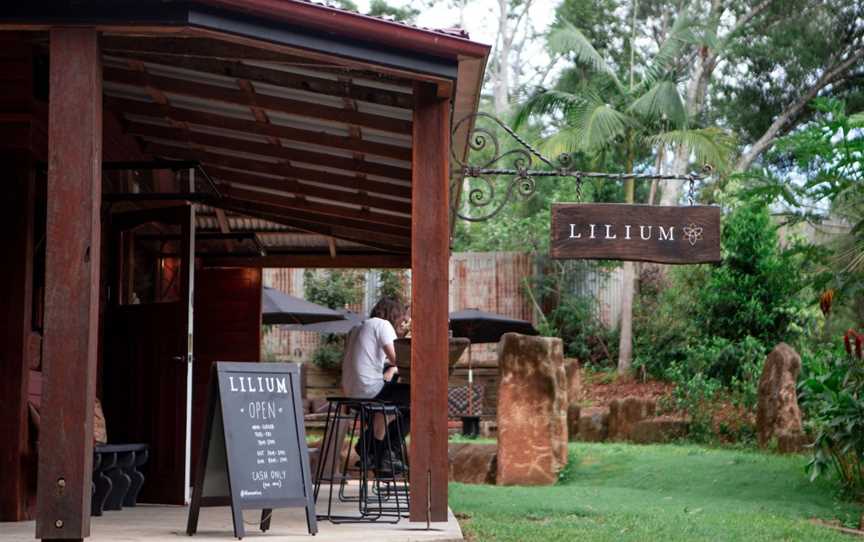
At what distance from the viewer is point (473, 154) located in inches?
1264

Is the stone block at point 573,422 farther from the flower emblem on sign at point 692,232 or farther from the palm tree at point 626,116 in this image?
the flower emblem on sign at point 692,232

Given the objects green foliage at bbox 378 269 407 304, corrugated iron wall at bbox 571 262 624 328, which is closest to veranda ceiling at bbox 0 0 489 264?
green foliage at bbox 378 269 407 304

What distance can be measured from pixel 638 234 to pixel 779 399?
8.02 meters

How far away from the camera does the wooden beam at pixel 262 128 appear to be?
9039mm

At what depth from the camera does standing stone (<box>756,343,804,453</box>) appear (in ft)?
50.1

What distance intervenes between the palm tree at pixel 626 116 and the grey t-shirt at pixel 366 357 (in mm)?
14212

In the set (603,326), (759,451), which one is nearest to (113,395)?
(759,451)

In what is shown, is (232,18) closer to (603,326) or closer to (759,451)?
(759,451)

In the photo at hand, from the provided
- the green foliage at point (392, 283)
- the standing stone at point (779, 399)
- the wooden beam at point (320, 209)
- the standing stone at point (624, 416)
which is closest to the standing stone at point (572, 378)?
the standing stone at point (624, 416)

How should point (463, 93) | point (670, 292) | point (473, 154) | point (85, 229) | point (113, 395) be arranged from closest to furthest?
1. point (85, 229)
2. point (463, 93)
3. point (113, 395)
4. point (670, 292)
5. point (473, 154)

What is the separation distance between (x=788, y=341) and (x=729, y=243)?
1.71 metres

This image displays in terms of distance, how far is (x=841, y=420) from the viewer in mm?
10578

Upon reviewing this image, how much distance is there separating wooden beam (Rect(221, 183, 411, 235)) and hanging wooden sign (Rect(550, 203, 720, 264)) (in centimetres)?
360

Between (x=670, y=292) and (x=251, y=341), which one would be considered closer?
(x=251, y=341)
